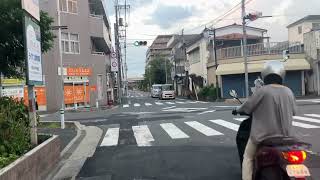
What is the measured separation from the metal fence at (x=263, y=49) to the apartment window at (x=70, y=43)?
15925mm

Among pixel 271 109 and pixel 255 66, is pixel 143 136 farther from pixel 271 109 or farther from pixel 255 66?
pixel 255 66

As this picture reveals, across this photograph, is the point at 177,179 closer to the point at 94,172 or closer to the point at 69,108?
the point at 94,172

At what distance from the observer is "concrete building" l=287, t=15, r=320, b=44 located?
60.7 metres

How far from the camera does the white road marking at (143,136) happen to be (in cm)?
1407

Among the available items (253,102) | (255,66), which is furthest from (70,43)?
(253,102)

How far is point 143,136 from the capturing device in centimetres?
1573

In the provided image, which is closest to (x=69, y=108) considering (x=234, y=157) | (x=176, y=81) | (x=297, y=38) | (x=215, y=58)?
(x=215, y=58)

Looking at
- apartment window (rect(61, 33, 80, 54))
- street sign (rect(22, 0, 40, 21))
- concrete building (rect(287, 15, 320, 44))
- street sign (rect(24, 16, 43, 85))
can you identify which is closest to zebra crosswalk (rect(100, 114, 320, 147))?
street sign (rect(24, 16, 43, 85))

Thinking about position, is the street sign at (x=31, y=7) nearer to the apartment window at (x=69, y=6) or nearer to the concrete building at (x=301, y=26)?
the apartment window at (x=69, y=6)

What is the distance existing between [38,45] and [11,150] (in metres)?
3.27

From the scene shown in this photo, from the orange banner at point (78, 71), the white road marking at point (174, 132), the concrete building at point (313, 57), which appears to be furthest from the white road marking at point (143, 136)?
the concrete building at point (313, 57)

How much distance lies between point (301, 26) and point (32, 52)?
5676cm

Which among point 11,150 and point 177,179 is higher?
point 11,150

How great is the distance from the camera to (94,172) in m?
9.63
